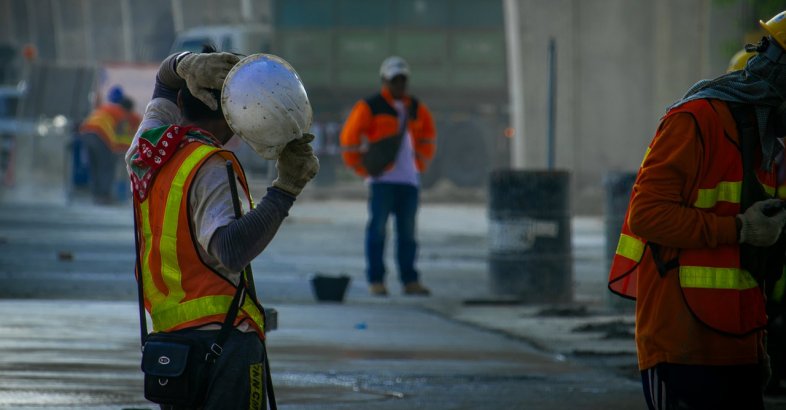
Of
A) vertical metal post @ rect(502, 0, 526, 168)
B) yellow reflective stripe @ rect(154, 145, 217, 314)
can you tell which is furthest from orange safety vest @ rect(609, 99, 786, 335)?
vertical metal post @ rect(502, 0, 526, 168)

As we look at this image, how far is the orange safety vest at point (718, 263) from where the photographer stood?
15.7 ft

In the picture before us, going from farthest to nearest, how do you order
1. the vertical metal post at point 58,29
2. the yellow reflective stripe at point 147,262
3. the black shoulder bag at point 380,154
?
the vertical metal post at point 58,29, the black shoulder bag at point 380,154, the yellow reflective stripe at point 147,262

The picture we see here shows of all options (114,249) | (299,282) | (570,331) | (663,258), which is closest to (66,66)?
(114,249)

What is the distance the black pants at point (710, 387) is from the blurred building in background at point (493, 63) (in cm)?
1126

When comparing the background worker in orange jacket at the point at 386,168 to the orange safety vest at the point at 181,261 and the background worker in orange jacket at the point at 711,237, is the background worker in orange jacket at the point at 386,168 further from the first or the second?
the orange safety vest at the point at 181,261

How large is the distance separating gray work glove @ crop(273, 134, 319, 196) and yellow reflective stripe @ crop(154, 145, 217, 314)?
0.19m

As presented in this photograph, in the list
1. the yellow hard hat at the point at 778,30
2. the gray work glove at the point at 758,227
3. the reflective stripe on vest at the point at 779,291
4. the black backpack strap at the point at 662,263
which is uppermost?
the yellow hard hat at the point at 778,30

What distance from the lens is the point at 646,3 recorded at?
25938mm

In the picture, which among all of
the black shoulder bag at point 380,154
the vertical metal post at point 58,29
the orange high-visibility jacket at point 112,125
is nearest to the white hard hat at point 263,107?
the black shoulder bag at point 380,154

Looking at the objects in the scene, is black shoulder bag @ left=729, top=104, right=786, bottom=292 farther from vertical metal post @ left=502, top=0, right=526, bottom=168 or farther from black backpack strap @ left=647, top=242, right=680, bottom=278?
vertical metal post @ left=502, top=0, right=526, bottom=168

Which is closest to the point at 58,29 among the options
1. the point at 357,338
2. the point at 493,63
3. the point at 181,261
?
the point at 493,63

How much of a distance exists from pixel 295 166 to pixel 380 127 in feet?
29.3

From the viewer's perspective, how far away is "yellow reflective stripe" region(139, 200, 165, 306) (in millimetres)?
4605

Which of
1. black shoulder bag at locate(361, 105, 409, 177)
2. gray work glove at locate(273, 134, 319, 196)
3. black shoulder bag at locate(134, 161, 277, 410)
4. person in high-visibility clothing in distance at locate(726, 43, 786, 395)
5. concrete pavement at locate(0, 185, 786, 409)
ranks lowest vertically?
concrete pavement at locate(0, 185, 786, 409)
